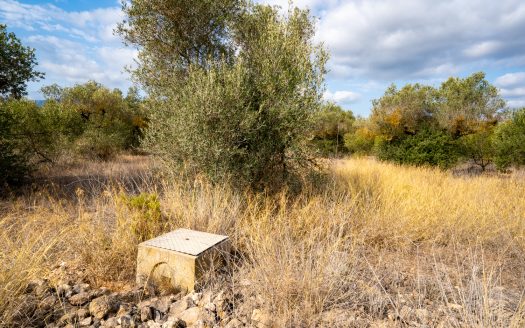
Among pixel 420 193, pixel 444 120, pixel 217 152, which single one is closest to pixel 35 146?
pixel 217 152

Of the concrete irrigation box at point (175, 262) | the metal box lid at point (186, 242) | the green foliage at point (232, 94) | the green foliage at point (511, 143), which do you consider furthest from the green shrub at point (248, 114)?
the green foliage at point (511, 143)

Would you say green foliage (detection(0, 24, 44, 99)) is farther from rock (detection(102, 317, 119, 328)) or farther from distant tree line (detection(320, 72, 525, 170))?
distant tree line (detection(320, 72, 525, 170))

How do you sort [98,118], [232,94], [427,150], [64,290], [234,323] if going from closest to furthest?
[234,323] < [64,290] < [232,94] < [427,150] < [98,118]

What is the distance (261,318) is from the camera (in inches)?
95.0

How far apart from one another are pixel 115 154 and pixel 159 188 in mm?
9350

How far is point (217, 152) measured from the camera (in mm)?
4941

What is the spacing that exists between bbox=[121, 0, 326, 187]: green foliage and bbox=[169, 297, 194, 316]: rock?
2.61 meters

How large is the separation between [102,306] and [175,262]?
0.70m

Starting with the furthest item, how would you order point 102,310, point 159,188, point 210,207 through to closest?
point 159,188
point 210,207
point 102,310

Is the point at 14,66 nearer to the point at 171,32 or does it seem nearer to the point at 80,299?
the point at 171,32

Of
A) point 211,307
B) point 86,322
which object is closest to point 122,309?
point 86,322

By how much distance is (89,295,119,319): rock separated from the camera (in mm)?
2467

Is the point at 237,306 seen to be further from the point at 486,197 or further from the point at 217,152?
the point at 486,197

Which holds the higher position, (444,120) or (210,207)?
(444,120)
